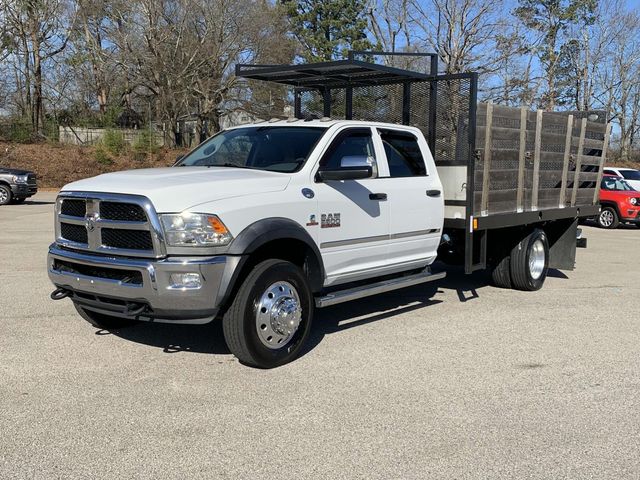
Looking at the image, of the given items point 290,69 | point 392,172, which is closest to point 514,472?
point 392,172

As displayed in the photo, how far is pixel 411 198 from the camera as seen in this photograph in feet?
22.5

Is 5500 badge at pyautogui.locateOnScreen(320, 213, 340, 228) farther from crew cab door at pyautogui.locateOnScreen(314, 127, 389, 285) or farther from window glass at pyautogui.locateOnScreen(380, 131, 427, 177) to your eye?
window glass at pyautogui.locateOnScreen(380, 131, 427, 177)

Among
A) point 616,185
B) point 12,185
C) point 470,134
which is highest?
point 470,134

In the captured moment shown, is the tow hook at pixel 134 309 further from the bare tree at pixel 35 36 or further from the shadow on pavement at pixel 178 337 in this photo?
the bare tree at pixel 35 36

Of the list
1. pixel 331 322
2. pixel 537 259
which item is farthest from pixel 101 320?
pixel 537 259

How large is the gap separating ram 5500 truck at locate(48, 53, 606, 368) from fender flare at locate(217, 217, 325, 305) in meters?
0.01

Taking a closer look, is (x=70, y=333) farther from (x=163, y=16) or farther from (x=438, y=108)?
(x=163, y=16)

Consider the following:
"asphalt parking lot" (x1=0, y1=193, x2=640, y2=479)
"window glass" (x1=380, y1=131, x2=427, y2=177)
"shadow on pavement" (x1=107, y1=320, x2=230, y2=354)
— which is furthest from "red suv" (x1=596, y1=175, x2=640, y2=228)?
"shadow on pavement" (x1=107, y1=320, x2=230, y2=354)

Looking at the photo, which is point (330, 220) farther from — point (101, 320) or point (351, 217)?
point (101, 320)

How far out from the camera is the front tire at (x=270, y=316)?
510 centimetres

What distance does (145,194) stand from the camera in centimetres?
491

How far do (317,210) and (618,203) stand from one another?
51.3 ft

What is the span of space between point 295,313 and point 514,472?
7.66 ft

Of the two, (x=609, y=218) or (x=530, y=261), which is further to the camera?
(x=609, y=218)
